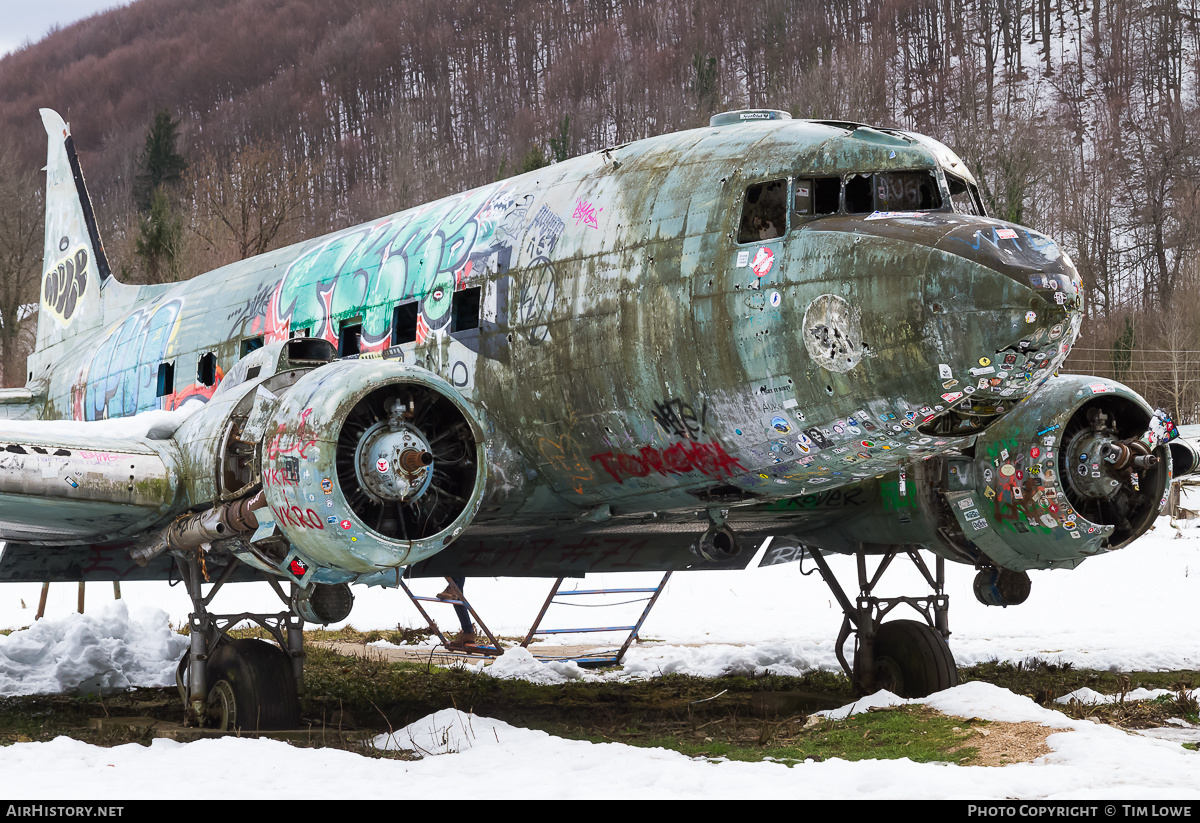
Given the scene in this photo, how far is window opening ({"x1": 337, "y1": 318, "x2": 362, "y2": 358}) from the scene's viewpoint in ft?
30.7

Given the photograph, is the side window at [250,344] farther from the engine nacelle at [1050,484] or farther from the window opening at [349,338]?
the engine nacelle at [1050,484]

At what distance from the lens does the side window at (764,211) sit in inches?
293

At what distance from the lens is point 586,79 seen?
91.6m

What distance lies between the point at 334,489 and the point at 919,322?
3495mm

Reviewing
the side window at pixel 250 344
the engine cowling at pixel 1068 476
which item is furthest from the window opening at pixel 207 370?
the engine cowling at pixel 1068 476

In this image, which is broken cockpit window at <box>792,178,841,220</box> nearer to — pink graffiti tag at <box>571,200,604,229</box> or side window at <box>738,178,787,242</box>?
side window at <box>738,178,787,242</box>

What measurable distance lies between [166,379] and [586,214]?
5.39 metres

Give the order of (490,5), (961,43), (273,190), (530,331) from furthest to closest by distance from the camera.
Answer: (490,5)
(961,43)
(273,190)
(530,331)

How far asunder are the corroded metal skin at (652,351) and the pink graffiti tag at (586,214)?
2cm

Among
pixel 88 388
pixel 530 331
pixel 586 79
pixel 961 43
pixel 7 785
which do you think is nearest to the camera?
pixel 7 785

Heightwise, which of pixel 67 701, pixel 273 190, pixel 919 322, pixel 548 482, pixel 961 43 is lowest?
pixel 67 701
